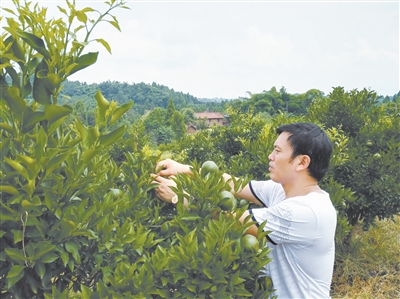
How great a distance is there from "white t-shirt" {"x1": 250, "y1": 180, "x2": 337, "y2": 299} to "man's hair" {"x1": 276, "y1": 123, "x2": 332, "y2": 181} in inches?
6.2

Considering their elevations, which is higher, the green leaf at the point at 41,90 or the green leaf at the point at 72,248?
the green leaf at the point at 41,90

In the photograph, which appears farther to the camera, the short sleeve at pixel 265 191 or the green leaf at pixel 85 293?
the short sleeve at pixel 265 191

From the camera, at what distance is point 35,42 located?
1312mm

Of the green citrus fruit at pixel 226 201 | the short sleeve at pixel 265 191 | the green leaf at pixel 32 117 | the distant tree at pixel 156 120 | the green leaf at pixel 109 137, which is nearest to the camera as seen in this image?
the green leaf at pixel 32 117

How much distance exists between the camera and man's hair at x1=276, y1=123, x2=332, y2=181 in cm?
210

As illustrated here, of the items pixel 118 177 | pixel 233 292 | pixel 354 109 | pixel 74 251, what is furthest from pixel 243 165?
pixel 74 251

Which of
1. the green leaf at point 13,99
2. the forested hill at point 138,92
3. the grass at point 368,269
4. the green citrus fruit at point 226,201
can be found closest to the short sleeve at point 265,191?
the green citrus fruit at point 226,201

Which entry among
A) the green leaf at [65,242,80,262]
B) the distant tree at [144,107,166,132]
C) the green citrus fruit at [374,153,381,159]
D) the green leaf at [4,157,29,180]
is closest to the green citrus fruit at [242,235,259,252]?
the green leaf at [65,242,80,262]

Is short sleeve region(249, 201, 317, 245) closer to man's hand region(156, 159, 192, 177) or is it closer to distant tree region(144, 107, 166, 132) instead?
man's hand region(156, 159, 192, 177)

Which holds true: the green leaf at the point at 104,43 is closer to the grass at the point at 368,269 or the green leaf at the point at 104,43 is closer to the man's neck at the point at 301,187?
the man's neck at the point at 301,187

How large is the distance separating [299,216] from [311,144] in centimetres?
41

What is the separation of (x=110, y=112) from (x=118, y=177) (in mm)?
596

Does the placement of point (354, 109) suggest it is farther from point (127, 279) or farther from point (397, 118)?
point (127, 279)

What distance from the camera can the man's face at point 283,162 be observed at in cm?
212
